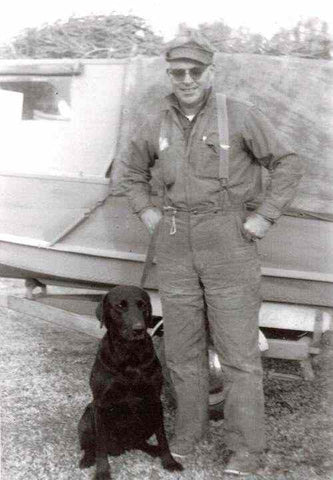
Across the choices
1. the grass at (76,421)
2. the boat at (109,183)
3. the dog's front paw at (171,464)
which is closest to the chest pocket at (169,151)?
the boat at (109,183)

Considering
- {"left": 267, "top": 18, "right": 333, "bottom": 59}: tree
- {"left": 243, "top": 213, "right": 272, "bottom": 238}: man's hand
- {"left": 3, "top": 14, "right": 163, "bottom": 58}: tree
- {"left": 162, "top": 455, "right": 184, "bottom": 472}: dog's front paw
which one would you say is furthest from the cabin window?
{"left": 162, "top": 455, "right": 184, "bottom": 472}: dog's front paw

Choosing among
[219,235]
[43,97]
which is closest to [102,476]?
[219,235]

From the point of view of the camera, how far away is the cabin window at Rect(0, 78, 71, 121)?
17.0 ft

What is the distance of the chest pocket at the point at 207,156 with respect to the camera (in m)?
3.38

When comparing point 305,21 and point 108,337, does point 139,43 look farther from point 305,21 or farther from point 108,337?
point 108,337

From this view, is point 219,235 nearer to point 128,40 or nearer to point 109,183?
point 109,183

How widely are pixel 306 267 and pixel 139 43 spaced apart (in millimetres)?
2460

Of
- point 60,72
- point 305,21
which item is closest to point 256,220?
point 305,21

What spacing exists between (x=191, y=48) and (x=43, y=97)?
231 centimetres

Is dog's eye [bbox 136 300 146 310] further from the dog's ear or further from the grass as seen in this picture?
the grass

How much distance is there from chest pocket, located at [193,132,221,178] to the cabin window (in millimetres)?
2091

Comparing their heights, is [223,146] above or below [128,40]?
below

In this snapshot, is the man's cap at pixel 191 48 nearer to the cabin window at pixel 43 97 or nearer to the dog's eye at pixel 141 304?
the dog's eye at pixel 141 304

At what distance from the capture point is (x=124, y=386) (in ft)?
11.6
